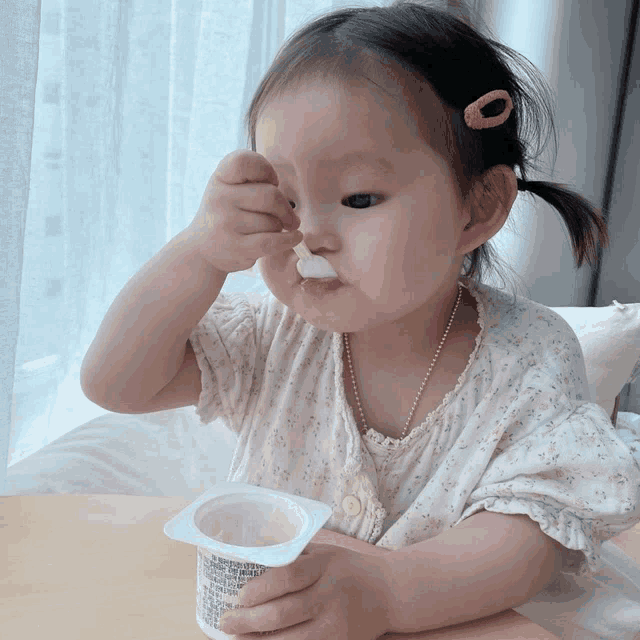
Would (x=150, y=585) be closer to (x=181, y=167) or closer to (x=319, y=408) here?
(x=319, y=408)

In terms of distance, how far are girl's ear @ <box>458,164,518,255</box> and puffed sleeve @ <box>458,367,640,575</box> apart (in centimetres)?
22

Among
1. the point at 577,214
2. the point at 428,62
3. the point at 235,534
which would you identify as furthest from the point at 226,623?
the point at 577,214

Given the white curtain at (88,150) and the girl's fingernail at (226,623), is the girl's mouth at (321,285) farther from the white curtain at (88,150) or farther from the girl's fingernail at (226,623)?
the white curtain at (88,150)

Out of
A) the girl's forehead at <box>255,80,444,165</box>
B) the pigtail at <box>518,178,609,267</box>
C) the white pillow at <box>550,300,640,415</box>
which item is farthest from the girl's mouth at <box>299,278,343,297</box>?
the white pillow at <box>550,300,640,415</box>

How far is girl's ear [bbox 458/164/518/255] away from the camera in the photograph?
2.63 feet

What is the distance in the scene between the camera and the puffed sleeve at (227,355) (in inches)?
32.4

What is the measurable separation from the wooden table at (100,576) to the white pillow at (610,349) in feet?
3.55

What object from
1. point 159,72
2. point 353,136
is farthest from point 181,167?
point 353,136

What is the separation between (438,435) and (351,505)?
0.14 meters

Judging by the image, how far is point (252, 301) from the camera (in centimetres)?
93

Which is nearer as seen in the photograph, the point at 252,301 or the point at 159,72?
the point at 252,301

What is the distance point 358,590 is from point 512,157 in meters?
0.55

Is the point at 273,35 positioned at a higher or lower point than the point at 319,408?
higher

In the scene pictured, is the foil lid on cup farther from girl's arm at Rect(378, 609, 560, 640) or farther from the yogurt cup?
girl's arm at Rect(378, 609, 560, 640)
